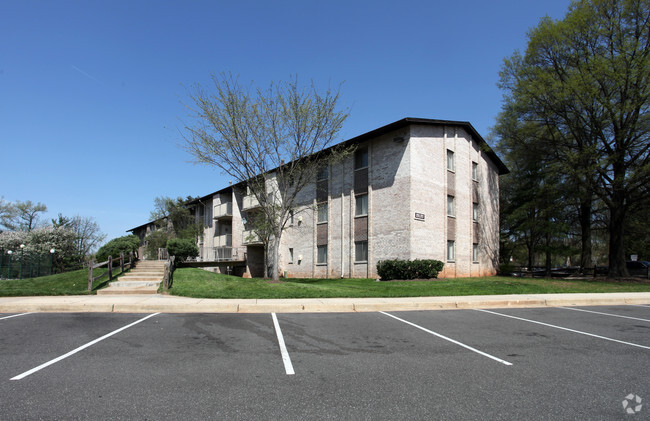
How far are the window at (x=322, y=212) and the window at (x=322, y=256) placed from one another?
1.91 m

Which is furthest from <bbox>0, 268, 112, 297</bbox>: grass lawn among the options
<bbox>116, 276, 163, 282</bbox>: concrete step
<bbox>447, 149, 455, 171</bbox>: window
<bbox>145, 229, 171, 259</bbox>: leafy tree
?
<bbox>145, 229, 171, 259</bbox>: leafy tree

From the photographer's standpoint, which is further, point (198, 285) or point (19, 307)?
point (198, 285)

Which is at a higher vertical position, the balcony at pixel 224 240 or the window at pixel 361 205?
the window at pixel 361 205

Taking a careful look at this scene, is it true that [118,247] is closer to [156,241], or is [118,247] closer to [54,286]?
[54,286]

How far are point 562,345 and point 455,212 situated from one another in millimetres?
19240

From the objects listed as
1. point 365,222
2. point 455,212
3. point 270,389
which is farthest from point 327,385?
point 455,212

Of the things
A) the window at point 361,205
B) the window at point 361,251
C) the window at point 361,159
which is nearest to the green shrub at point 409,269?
the window at point 361,251

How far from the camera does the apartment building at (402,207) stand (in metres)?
23.0

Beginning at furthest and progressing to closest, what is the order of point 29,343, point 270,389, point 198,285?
point 198,285 → point 29,343 → point 270,389

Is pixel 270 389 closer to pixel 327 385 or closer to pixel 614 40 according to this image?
pixel 327 385

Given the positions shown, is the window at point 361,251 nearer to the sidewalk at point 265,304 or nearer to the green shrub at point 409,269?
the green shrub at point 409,269

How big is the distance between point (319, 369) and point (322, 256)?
22.3 meters

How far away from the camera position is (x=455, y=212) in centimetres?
2556

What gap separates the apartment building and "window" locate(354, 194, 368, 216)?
7 centimetres
